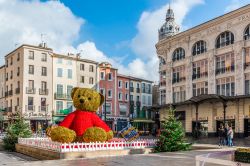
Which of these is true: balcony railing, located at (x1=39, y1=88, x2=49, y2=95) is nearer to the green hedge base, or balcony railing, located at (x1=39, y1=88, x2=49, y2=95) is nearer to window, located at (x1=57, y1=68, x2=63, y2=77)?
window, located at (x1=57, y1=68, x2=63, y2=77)

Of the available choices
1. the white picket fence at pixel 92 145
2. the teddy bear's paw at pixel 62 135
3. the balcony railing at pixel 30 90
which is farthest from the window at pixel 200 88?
the teddy bear's paw at pixel 62 135

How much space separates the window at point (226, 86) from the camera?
4072 centimetres

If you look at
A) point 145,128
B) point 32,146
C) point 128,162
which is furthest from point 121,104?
point 128,162

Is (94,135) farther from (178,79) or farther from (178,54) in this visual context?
(178,54)

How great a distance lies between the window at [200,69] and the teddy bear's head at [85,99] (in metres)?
26.4

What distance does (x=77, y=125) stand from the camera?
19359mm

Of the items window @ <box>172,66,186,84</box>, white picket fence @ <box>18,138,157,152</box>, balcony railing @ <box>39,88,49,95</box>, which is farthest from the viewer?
balcony railing @ <box>39,88,49,95</box>

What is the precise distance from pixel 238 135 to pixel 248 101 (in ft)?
13.0

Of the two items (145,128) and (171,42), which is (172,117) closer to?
(171,42)

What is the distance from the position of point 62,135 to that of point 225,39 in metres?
29.3

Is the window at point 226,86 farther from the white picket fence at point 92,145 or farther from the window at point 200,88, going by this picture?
the white picket fence at point 92,145

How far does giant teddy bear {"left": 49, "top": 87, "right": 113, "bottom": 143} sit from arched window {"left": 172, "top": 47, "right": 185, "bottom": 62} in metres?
29.5

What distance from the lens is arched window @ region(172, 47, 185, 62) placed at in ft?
162

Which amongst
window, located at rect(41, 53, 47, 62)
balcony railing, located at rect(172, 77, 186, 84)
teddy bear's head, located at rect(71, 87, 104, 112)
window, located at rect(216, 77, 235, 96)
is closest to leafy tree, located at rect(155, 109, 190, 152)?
teddy bear's head, located at rect(71, 87, 104, 112)
